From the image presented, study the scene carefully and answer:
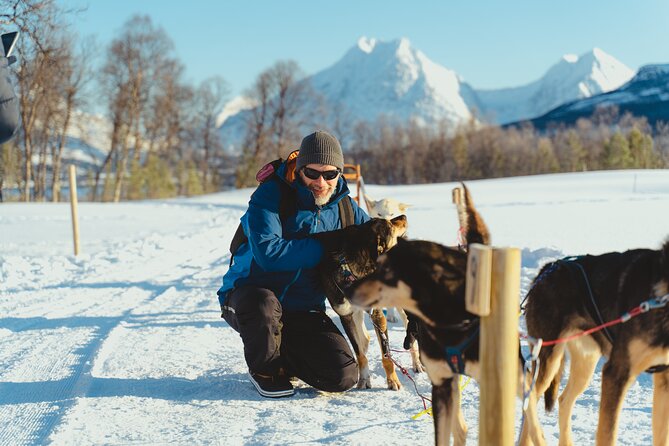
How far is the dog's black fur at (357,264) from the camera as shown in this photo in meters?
3.42

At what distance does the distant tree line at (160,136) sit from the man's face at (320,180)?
8955mm

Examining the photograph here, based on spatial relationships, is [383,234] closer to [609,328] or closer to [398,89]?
[609,328]

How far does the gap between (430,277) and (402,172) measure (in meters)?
66.9

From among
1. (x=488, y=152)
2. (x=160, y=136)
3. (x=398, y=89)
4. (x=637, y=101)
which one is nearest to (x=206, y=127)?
(x=160, y=136)

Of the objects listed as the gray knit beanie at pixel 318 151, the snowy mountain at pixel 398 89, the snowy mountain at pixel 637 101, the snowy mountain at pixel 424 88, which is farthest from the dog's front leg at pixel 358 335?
the snowy mountain at pixel 424 88

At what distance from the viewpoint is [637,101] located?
346 feet

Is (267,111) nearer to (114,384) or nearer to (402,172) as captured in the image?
(402,172)

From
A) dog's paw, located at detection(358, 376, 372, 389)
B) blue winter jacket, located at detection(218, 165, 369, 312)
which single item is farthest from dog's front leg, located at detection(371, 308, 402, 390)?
blue winter jacket, located at detection(218, 165, 369, 312)

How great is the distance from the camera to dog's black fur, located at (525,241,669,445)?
7.24 feet

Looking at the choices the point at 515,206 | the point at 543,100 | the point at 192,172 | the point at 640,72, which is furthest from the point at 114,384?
the point at 543,100

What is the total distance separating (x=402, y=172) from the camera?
68.4m

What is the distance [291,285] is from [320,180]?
757 mm

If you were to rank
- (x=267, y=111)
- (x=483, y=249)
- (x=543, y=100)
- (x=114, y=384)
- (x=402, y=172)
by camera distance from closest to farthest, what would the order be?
(x=483, y=249) < (x=114, y=384) < (x=267, y=111) < (x=402, y=172) < (x=543, y=100)

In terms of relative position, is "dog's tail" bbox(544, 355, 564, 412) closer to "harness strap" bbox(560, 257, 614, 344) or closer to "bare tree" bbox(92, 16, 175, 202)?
"harness strap" bbox(560, 257, 614, 344)
